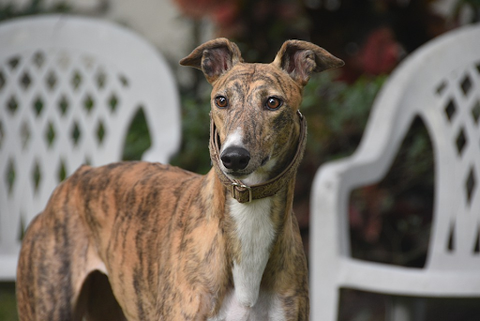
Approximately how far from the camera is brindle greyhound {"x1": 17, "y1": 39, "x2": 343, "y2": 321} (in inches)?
86.4

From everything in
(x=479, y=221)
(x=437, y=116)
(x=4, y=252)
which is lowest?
(x=4, y=252)

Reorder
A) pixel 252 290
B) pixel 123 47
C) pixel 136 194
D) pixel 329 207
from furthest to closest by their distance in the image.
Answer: pixel 123 47, pixel 329 207, pixel 136 194, pixel 252 290

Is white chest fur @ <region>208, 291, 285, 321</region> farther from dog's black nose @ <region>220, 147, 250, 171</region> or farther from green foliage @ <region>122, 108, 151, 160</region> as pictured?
green foliage @ <region>122, 108, 151, 160</region>

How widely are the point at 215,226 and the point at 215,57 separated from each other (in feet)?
1.78

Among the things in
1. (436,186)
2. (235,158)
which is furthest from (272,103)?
(436,186)

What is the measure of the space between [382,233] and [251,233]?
9.35ft

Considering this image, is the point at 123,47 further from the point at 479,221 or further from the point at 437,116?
the point at 479,221

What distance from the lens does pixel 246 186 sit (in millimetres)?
2203

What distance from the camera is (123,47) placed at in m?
4.64

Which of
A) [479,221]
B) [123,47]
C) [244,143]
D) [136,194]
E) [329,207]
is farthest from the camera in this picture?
[123,47]

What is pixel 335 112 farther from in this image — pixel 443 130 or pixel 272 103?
pixel 272 103

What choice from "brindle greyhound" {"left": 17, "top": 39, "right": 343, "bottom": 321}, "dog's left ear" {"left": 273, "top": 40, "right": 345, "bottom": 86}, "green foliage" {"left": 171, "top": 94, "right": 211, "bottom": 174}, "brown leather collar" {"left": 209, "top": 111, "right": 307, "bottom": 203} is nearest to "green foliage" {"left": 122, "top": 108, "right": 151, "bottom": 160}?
"green foliage" {"left": 171, "top": 94, "right": 211, "bottom": 174}

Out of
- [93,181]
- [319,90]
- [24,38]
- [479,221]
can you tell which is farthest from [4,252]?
[479,221]

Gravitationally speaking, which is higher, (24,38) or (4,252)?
(24,38)
